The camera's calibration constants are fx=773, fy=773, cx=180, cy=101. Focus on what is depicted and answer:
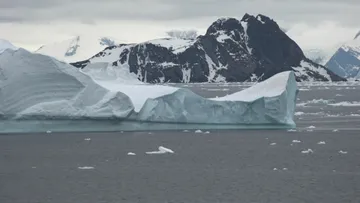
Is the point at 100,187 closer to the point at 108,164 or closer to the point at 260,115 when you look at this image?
the point at 108,164

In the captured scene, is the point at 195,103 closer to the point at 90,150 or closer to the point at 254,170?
the point at 90,150

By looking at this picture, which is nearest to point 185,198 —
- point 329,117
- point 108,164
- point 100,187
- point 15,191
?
point 100,187

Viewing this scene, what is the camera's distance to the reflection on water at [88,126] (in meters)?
36.8

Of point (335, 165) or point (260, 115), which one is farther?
point (260, 115)

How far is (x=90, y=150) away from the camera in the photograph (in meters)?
32.2

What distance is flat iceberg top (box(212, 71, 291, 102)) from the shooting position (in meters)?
39.5

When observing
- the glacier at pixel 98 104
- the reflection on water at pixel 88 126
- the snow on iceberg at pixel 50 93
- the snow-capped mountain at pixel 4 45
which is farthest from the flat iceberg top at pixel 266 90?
the snow-capped mountain at pixel 4 45

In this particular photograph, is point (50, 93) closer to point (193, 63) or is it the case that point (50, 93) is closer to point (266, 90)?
point (266, 90)

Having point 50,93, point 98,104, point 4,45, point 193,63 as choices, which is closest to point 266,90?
point 98,104

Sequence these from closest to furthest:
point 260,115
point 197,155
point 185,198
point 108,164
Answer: point 185,198 < point 108,164 < point 197,155 < point 260,115

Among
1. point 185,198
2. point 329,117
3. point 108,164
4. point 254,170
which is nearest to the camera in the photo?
point 185,198

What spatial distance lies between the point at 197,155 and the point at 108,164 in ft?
13.7

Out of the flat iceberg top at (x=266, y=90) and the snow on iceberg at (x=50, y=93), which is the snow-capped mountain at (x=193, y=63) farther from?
the snow on iceberg at (x=50, y=93)

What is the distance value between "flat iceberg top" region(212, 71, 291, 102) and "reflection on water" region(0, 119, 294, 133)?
5.65ft
